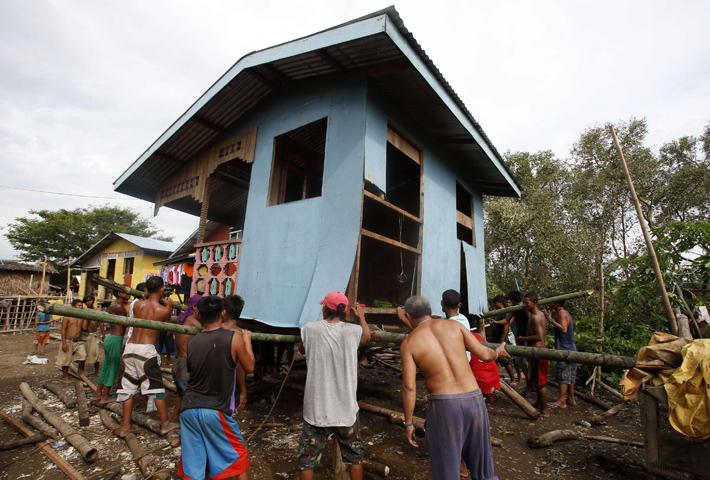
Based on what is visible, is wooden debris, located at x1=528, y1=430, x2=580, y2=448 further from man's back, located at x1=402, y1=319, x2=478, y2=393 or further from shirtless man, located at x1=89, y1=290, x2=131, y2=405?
shirtless man, located at x1=89, y1=290, x2=131, y2=405

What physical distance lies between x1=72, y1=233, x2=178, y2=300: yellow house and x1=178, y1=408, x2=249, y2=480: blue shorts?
50.5 ft

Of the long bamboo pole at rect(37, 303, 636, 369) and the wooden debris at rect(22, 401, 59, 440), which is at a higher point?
the long bamboo pole at rect(37, 303, 636, 369)

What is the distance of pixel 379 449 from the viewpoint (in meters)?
4.58

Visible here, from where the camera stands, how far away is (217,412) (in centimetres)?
304

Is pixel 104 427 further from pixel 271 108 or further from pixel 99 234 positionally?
pixel 99 234

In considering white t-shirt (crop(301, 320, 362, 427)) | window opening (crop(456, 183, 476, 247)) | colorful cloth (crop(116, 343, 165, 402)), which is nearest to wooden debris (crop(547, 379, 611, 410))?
window opening (crop(456, 183, 476, 247))

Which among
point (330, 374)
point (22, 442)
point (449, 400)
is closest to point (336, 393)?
point (330, 374)

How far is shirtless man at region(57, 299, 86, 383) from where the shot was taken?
741cm

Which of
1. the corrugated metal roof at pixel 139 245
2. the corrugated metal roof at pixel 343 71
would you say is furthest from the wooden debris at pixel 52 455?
the corrugated metal roof at pixel 139 245

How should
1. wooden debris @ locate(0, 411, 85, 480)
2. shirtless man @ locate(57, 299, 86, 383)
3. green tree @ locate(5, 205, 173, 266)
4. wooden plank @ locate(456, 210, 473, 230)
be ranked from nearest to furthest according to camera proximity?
wooden debris @ locate(0, 411, 85, 480) → shirtless man @ locate(57, 299, 86, 383) → wooden plank @ locate(456, 210, 473, 230) → green tree @ locate(5, 205, 173, 266)

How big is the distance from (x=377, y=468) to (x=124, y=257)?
19.1m

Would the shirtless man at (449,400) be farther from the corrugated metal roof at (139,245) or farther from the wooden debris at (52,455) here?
the corrugated metal roof at (139,245)

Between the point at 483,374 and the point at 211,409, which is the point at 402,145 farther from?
the point at 211,409

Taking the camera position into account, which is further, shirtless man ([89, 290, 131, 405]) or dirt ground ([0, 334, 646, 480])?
shirtless man ([89, 290, 131, 405])
